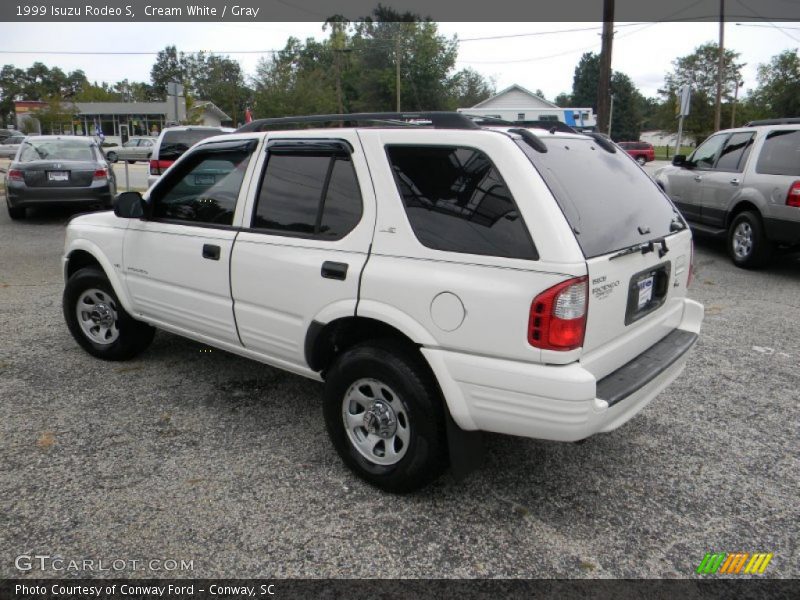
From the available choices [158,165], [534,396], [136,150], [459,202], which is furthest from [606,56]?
→ [136,150]

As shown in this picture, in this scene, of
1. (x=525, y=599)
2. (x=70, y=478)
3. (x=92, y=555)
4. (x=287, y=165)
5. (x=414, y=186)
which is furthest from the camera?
(x=287, y=165)

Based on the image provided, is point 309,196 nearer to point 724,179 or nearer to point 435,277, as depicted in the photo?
point 435,277

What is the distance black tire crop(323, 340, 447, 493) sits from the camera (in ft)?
9.25

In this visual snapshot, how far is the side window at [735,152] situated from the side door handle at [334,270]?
7.20m

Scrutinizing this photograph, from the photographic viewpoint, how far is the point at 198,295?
12.6 feet

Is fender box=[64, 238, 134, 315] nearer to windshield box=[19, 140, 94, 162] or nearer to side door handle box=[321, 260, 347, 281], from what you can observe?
side door handle box=[321, 260, 347, 281]

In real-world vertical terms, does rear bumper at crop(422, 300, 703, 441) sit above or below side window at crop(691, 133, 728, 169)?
below

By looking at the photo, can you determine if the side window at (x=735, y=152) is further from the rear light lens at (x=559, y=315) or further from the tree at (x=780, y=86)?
the tree at (x=780, y=86)

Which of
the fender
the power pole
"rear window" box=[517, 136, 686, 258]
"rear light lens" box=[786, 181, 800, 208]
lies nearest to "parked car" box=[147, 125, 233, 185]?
the fender

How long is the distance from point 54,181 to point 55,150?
1062 millimetres

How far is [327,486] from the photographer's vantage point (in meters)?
3.16

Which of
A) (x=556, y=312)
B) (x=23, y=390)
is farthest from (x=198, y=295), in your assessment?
(x=556, y=312)

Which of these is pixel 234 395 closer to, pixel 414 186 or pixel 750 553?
pixel 414 186

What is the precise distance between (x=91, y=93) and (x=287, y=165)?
8618 cm
